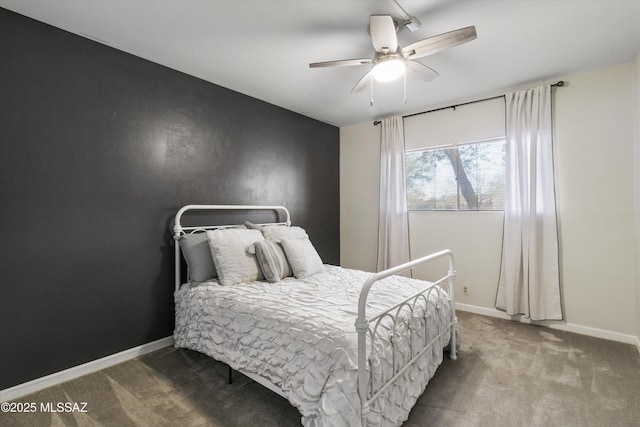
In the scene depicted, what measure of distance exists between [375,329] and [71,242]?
7.32 ft

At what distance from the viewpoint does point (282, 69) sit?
2.75m

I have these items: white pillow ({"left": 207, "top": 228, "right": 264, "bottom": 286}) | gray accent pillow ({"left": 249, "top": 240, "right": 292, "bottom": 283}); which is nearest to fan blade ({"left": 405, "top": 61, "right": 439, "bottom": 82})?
gray accent pillow ({"left": 249, "top": 240, "right": 292, "bottom": 283})

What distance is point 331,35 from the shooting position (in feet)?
7.27

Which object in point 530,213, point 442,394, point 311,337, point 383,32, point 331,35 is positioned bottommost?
point 442,394

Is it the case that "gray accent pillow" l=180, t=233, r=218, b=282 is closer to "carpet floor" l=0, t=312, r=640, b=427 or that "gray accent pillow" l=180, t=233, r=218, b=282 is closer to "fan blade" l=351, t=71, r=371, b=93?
"carpet floor" l=0, t=312, r=640, b=427

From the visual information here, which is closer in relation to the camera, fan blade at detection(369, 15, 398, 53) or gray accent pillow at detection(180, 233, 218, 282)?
fan blade at detection(369, 15, 398, 53)

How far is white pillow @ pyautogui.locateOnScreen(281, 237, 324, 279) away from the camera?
2699 mm

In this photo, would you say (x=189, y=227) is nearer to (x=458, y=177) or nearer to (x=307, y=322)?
(x=307, y=322)

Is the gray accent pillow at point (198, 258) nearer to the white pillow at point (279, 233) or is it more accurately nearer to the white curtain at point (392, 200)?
the white pillow at point (279, 233)

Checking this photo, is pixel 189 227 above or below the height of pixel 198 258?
above

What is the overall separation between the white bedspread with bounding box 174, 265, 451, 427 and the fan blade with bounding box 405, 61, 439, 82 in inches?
66.1

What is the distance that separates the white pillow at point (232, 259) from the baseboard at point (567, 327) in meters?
2.58

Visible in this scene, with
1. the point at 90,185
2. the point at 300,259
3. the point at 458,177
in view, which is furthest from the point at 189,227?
the point at 458,177

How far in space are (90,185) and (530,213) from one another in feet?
13.1
